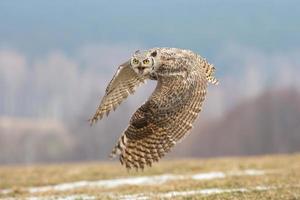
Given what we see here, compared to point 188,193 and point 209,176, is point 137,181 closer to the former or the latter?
point 209,176

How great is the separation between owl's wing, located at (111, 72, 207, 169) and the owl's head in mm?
513

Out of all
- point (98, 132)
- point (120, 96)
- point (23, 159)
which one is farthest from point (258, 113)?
point (120, 96)

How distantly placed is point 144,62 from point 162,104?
34.1 inches

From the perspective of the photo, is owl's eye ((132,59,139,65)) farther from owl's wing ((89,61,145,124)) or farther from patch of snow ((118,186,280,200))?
patch of snow ((118,186,280,200))

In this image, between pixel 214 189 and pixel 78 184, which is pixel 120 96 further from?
pixel 78 184

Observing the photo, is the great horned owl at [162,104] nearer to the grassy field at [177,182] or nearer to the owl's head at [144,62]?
the owl's head at [144,62]

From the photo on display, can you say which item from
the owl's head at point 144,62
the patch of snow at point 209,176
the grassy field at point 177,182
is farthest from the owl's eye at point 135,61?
the patch of snow at point 209,176

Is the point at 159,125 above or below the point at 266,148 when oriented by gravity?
above

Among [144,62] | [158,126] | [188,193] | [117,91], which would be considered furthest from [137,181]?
[144,62]

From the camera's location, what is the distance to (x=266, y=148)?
230 feet

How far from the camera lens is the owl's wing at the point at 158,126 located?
11.1 meters

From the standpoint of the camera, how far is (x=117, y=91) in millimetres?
11898

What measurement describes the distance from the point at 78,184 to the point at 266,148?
5245 centimetres

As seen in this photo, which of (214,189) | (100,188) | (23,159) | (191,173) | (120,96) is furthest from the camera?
(23,159)
